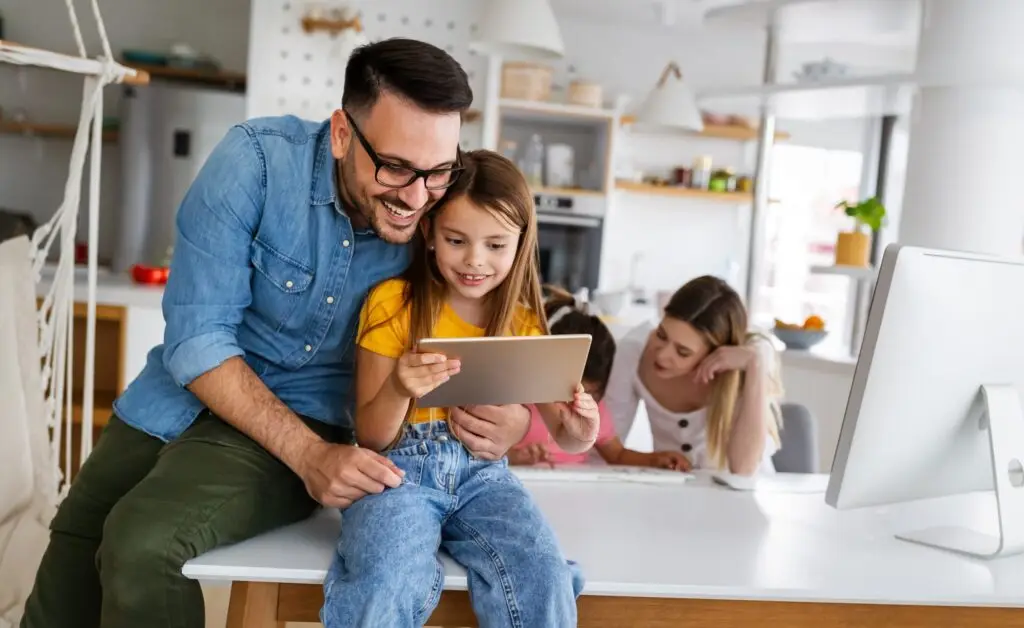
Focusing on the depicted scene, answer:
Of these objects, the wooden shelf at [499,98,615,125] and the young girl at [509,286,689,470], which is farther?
the wooden shelf at [499,98,615,125]

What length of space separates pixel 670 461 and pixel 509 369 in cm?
84

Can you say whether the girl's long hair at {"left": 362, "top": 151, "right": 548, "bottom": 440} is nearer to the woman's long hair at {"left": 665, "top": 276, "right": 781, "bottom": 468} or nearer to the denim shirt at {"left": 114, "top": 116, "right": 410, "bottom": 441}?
the denim shirt at {"left": 114, "top": 116, "right": 410, "bottom": 441}

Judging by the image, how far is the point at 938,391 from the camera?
146 centimetres

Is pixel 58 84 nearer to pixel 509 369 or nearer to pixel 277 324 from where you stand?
pixel 277 324

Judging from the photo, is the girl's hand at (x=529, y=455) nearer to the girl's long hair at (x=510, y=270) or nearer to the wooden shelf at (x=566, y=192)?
the girl's long hair at (x=510, y=270)

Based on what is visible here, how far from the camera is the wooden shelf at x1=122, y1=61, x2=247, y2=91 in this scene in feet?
17.6

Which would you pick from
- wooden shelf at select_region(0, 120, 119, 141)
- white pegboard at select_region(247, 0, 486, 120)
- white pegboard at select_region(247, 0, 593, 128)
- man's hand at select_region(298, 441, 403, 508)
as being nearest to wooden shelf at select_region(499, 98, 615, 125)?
white pegboard at select_region(247, 0, 593, 128)

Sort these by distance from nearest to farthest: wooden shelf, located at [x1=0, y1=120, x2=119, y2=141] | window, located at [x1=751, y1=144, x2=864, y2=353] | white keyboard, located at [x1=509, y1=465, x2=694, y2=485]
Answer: white keyboard, located at [x1=509, y1=465, x2=694, y2=485] < wooden shelf, located at [x1=0, y1=120, x2=119, y2=141] < window, located at [x1=751, y1=144, x2=864, y2=353]

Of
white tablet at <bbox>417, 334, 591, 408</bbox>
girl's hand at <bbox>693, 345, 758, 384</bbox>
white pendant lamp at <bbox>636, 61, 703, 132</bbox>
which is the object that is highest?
white pendant lamp at <bbox>636, 61, 703, 132</bbox>

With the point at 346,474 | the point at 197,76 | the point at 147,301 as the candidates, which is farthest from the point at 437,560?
the point at 197,76

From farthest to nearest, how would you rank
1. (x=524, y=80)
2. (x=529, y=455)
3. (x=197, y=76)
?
(x=524, y=80) → (x=197, y=76) → (x=529, y=455)

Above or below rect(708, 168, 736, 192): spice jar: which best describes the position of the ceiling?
above

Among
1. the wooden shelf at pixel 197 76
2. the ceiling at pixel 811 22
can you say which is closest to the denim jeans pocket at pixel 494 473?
the ceiling at pixel 811 22

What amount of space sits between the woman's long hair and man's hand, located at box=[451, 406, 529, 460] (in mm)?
1002
